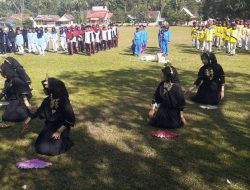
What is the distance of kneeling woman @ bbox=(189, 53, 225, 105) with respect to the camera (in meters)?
9.87

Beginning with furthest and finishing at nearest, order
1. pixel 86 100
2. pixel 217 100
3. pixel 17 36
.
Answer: pixel 17 36 → pixel 86 100 → pixel 217 100

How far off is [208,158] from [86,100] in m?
5.47

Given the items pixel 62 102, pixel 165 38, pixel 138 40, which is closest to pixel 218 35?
pixel 165 38

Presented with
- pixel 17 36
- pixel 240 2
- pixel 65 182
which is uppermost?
pixel 240 2

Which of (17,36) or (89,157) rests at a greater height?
(17,36)

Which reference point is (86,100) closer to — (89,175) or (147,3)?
(89,175)

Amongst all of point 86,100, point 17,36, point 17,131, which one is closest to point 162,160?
point 17,131

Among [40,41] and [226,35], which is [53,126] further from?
[40,41]

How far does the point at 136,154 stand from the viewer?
6.75 meters

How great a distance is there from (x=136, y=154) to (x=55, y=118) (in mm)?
1757

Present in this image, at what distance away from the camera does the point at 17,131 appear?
815 centimetres

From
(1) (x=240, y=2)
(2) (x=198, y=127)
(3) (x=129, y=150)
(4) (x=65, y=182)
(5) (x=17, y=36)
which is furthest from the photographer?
(1) (x=240, y=2)

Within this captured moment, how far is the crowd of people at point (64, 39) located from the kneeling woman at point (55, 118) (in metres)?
16.2

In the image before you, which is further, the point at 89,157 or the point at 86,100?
the point at 86,100
